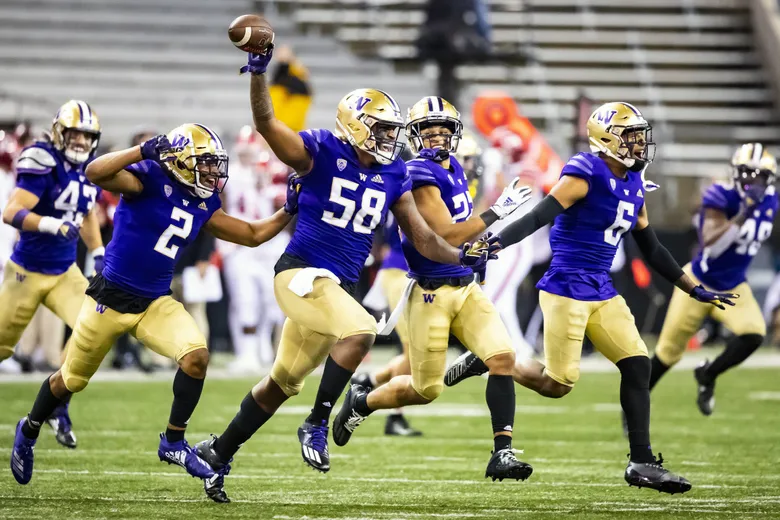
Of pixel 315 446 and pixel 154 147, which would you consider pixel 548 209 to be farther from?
pixel 154 147

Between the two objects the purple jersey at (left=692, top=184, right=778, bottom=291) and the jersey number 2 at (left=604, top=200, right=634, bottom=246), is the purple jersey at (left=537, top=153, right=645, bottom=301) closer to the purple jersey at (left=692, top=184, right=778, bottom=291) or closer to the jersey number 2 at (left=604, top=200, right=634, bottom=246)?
the jersey number 2 at (left=604, top=200, right=634, bottom=246)

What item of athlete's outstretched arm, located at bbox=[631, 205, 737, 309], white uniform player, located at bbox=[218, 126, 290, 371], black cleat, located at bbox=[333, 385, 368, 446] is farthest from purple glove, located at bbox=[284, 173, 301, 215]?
white uniform player, located at bbox=[218, 126, 290, 371]

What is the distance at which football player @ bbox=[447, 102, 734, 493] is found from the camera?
6488 mm

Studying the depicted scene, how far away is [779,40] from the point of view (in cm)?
2095

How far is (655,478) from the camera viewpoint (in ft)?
20.0

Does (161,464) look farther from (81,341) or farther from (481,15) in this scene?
(481,15)

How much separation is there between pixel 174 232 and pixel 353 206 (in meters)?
0.81

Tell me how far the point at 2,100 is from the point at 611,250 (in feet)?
38.4

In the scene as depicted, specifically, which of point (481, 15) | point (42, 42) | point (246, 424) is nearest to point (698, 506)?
point (246, 424)

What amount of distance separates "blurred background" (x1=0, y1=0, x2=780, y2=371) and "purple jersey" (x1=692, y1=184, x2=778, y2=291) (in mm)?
3134

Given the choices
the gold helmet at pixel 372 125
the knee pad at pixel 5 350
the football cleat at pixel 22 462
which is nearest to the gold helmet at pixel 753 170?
the gold helmet at pixel 372 125

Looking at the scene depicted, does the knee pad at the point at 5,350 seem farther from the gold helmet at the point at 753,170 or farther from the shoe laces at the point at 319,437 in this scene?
the gold helmet at the point at 753,170

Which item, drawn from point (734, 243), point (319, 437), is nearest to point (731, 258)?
point (734, 243)

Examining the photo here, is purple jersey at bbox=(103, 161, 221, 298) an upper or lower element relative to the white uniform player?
upper
